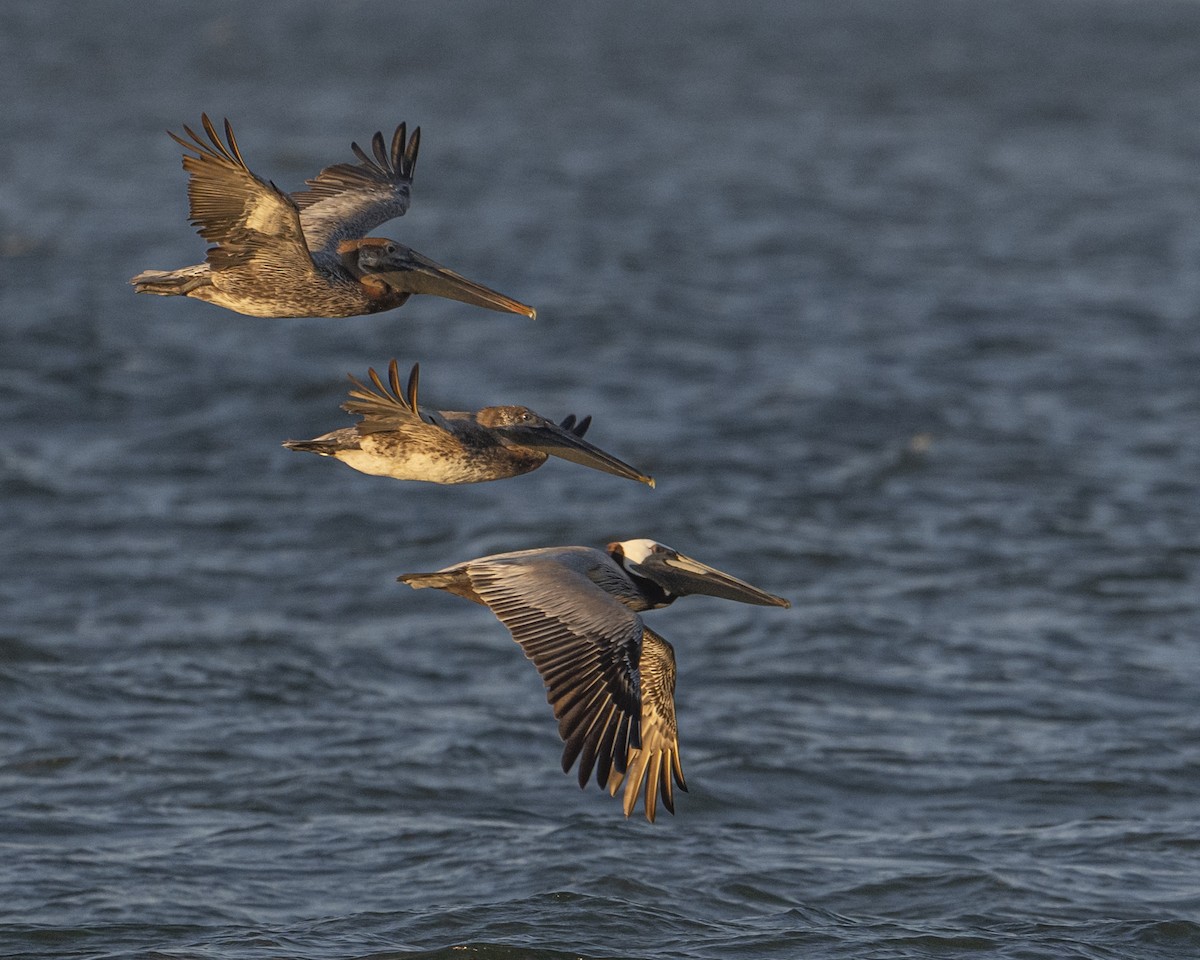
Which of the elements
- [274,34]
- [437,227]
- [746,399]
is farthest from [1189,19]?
[746,399]

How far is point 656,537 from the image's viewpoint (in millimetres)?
17109

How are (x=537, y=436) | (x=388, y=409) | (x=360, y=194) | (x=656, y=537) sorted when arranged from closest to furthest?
(x=388, y=409), (x=537, y=436), (x=360, y=194), (x=656, y=537)

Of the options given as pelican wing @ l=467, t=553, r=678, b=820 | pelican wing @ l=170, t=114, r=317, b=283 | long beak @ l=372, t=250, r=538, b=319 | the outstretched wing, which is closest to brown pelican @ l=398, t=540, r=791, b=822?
pelican wing @ l=467, t=553, r=678, b=820

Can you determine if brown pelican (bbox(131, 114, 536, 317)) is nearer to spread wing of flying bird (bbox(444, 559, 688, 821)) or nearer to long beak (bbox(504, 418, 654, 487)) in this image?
long beak (bbox(504, 418, 654, 487))

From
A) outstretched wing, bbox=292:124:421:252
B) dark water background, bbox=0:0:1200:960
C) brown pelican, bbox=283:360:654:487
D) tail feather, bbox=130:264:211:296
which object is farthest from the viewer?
dark water background, bbox=0:0:1200:960

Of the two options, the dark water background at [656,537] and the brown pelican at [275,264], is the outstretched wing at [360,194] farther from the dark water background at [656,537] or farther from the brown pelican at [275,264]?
the dark water background at [656,537]

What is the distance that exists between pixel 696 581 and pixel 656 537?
8790 millimetres

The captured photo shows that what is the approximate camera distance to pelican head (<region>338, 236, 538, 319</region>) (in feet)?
25.7

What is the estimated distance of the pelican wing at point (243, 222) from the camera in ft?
24.1

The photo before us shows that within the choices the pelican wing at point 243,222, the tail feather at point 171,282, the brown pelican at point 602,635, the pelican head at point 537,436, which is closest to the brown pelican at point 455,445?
the pelican head at point 537,436

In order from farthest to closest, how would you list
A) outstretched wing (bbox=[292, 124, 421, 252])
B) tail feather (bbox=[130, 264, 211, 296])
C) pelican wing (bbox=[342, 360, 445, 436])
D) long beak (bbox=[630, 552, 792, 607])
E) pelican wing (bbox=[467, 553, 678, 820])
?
1. outstretched wing (bbox=[292, 124, 421, 252])
2. long beak (bbox=[630, 552, 792, 607])
3. tail feather (bbox=[130, 264, 211, 296])
4. pelican wing (bbox=[467, 553, 678, 820])
5. pelican wing (bbox=[342, 360, 445, 436])

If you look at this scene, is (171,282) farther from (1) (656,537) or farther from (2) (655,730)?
(1) (656,537)

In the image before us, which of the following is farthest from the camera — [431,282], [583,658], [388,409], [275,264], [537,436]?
[431,282]

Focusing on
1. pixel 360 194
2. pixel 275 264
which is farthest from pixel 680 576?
pixel 360 194
